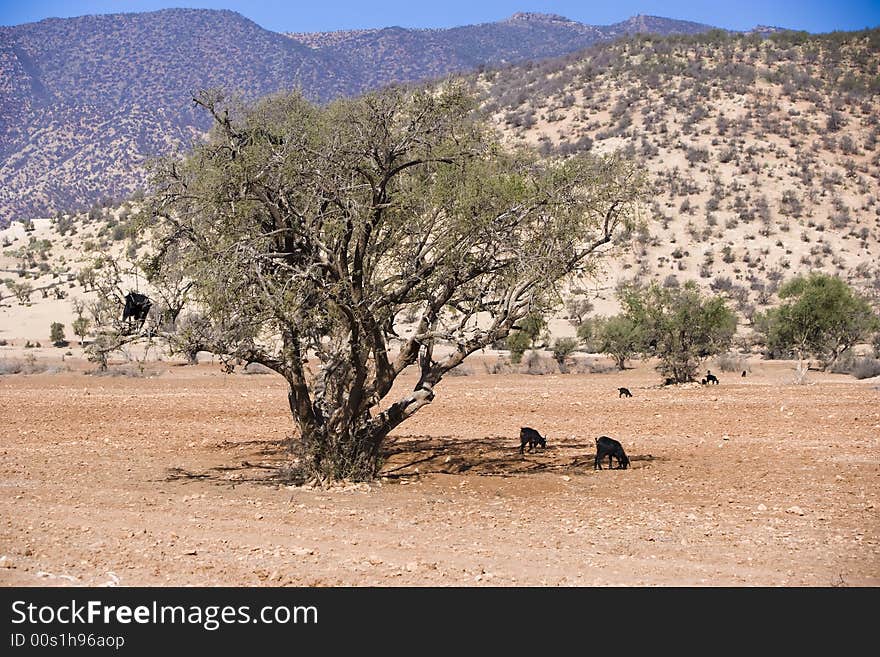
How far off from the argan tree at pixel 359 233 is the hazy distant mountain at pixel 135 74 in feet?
184

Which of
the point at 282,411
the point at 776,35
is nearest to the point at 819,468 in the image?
the point at 282,411

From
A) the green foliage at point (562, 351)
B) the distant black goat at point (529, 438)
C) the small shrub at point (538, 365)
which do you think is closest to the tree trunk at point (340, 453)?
the distant black goat at point (529, 438)

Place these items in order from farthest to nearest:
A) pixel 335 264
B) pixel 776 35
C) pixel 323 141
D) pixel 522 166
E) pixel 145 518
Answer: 1. pixel 776 35
2. pixel 522 166
3. pixel 323 141
4. pixel 335 264
5. pixel 145 518

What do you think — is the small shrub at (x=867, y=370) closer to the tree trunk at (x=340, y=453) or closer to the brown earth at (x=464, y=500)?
the brown earth at (x=464, y=500)

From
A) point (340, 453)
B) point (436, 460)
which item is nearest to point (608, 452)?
point (436, 460)

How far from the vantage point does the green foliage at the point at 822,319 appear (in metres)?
34.6

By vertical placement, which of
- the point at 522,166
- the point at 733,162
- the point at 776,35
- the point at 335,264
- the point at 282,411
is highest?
the point at 776,35

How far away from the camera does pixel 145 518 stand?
10.5 meters

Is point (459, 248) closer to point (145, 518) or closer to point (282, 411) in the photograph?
point (145, 518)

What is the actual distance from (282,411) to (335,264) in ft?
39.2

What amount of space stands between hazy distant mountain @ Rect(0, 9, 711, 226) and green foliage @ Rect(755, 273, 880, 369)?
1584 inches

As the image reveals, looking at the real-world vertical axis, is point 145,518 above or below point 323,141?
below

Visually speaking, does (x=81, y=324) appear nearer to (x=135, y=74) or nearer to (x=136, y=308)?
(x=136, y=308)
